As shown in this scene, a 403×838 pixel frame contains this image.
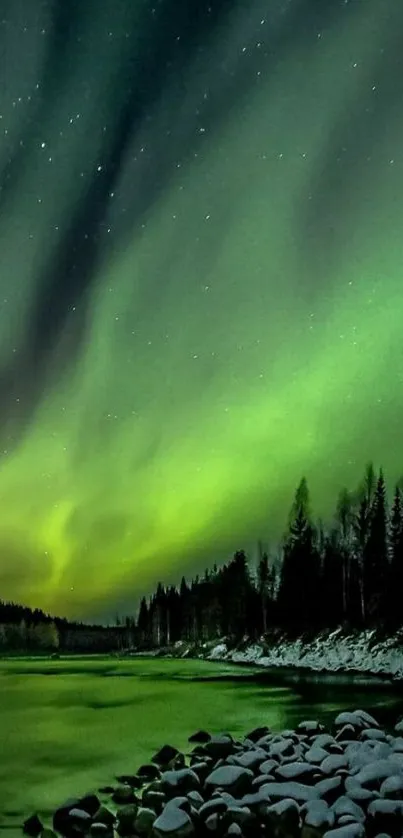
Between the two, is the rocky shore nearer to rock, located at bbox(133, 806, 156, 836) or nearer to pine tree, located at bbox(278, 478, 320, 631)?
rock, located at bbox(133, 806, 156, 836)

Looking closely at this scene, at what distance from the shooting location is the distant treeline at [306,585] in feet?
14.8

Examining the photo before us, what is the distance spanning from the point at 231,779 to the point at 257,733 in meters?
0.55

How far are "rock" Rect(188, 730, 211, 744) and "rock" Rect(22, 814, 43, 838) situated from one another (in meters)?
0.79

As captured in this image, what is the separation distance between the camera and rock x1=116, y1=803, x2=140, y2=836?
10.8 ft

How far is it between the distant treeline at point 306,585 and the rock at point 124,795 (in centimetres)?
94

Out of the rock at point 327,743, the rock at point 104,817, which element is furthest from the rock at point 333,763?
the rock at point 104,817

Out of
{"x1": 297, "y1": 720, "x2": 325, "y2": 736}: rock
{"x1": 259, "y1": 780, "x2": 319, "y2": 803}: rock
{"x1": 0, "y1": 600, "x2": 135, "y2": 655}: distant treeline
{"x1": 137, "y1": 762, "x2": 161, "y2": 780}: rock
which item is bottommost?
{"x1": 259, "y1": 780, "x2": 319, "y2": 803}: rock

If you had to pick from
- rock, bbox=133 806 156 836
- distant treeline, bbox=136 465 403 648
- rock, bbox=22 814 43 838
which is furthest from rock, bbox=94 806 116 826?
distant treeline, bbox=136 465 403 648

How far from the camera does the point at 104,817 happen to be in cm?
337

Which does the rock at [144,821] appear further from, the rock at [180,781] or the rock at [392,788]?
the rock at [392,788]

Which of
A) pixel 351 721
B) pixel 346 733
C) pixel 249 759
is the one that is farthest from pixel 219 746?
pixel 351 721

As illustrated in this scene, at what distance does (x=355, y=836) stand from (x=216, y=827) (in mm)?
A: 518

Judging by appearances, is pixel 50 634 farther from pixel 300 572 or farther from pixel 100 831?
pixel 300 572

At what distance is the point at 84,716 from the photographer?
13.7 feet
